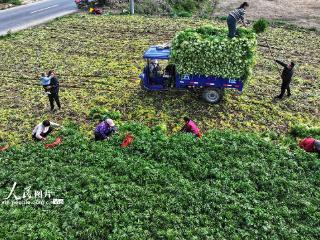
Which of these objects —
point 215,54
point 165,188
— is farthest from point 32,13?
point 165,188

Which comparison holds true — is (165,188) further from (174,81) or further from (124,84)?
(124,84)

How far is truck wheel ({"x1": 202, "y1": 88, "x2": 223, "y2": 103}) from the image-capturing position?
17188mm

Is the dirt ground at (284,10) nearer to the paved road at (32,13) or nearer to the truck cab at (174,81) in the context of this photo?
the paved road at (32,13)

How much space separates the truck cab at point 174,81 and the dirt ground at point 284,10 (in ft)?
51.2

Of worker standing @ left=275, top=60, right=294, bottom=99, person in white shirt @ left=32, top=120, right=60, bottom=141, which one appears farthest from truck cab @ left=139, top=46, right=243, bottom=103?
person in white shirt @ left=32, top=120, right=60, bottom=141

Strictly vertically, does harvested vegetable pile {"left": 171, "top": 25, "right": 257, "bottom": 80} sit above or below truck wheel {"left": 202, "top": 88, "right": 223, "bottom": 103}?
above

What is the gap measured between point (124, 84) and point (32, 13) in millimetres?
20279

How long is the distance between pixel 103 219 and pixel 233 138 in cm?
590

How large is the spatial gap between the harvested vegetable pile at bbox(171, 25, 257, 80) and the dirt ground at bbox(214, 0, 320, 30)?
15.4m

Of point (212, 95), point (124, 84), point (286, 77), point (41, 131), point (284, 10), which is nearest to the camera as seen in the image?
point (41, 131)

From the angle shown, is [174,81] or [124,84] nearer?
[174,81]

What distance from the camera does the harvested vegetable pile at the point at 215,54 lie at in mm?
16047

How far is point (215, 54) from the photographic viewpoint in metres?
16.2

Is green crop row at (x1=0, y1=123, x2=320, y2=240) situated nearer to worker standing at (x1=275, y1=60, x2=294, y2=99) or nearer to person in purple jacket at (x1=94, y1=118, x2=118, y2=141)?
person in purple jacket at (x1=94, y1=118, x2=118, y2=141)
